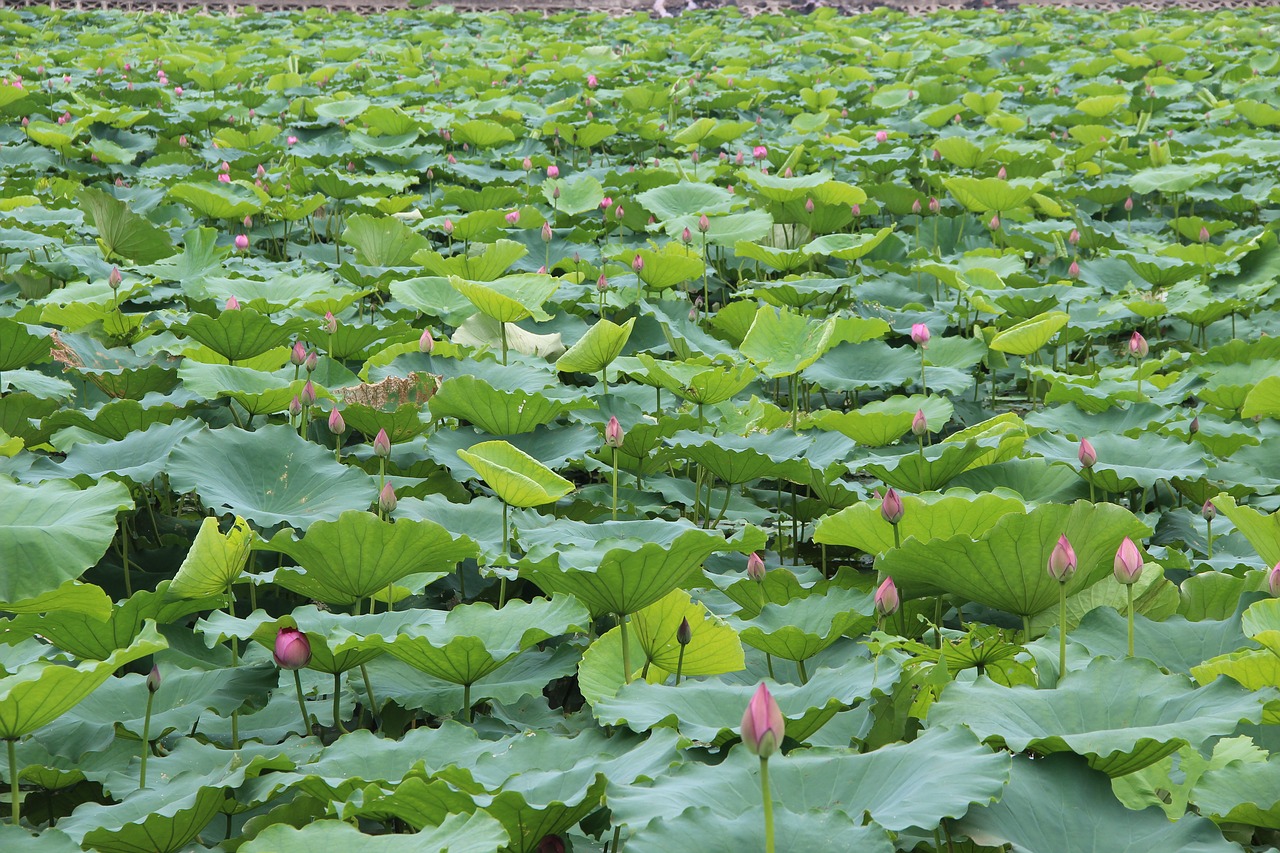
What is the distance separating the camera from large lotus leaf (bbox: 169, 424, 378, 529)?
1912 millimetres

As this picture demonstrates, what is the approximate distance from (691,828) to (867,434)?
5.00ft

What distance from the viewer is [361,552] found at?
5.22 ft

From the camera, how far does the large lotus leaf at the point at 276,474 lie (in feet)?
6.27

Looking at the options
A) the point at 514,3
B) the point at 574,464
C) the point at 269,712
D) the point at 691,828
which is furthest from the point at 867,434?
the point at 514,3

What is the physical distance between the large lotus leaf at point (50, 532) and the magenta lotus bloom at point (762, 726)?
3.40 ft

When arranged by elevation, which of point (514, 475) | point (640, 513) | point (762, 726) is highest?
point (762, 726)

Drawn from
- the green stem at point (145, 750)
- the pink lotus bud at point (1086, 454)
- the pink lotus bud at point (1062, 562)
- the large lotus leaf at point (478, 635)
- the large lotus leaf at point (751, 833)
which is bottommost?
the green stem at point (145, 750)

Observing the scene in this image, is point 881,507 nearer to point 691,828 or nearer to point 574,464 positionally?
point 691,828

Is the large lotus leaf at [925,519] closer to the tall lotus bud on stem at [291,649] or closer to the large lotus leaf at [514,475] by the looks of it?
the large lotus leaf at [514,475]

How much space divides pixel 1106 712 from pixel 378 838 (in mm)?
796

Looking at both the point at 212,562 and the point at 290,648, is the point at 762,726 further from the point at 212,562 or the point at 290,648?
the point at 212,562

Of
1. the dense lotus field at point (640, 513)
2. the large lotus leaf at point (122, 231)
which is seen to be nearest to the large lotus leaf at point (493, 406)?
the dense lotus field at point (640, 513)

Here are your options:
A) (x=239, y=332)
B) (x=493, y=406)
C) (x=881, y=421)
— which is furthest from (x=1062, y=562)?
(x=239, y=332)

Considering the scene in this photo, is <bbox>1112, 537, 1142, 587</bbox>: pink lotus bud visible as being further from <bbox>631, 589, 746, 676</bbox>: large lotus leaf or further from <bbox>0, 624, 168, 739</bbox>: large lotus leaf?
<bbox>0, 624, 168, 739</bbox>: large lotus leaf
